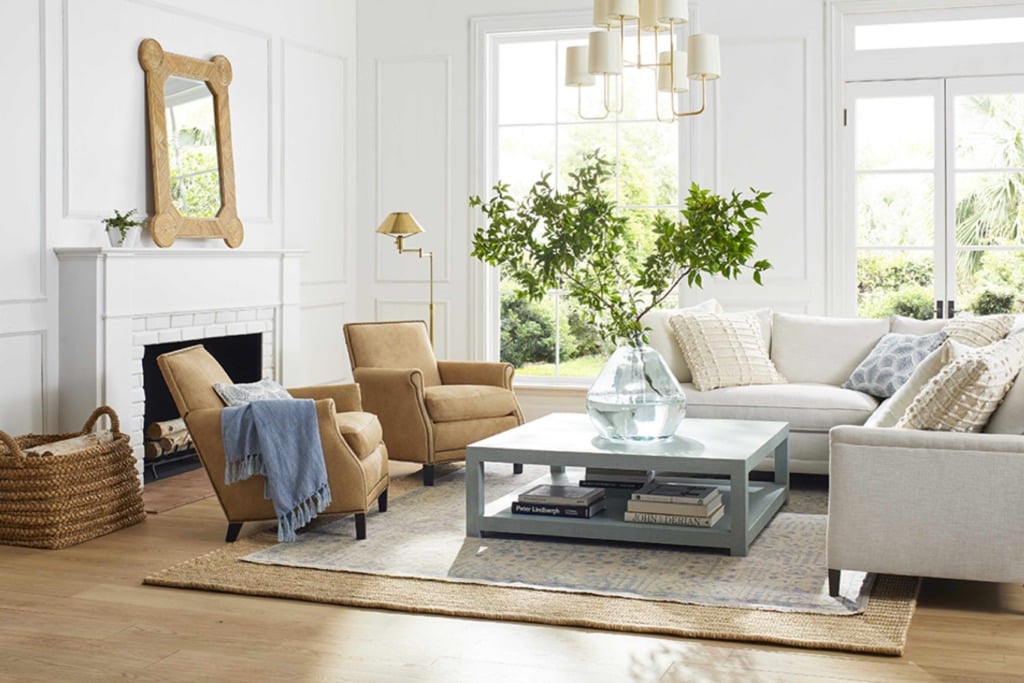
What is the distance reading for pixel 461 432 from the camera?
5.90m

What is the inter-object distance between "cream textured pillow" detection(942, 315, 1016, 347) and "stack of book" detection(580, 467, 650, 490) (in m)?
1.80

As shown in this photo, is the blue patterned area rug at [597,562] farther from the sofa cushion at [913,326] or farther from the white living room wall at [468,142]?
the white living room wall at [468,142]

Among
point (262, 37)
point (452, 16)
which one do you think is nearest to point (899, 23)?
point (452, 16)

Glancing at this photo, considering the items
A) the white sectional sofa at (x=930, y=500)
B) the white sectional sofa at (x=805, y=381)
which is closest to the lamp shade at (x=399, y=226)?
the white sectional sofa at (x=805, y=381)

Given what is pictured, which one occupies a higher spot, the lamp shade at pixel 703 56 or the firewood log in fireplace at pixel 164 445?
the lamp shade at pixel 703 56

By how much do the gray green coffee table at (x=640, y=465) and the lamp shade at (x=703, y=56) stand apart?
1615 millimetres

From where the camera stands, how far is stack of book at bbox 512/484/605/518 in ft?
15.0

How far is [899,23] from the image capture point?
284 inches

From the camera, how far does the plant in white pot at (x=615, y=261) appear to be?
14.3 feet

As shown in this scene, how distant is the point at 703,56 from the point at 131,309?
2.99 m

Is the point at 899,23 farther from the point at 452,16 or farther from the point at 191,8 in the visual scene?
the point at 191,8

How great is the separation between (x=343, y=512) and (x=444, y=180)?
3.85m

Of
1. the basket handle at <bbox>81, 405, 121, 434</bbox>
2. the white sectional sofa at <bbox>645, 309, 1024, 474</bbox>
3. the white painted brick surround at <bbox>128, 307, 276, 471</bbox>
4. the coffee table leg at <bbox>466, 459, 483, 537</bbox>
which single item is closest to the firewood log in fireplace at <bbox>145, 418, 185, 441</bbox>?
the white painted brick surround at <bbox>128, 307, 276, 471</bbox>

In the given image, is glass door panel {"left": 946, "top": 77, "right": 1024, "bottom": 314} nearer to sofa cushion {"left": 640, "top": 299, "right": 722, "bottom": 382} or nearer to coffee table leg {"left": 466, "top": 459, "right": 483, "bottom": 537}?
sofa cushion {"left": 640, "top": 299, "right": 722, "bottom": 382}
